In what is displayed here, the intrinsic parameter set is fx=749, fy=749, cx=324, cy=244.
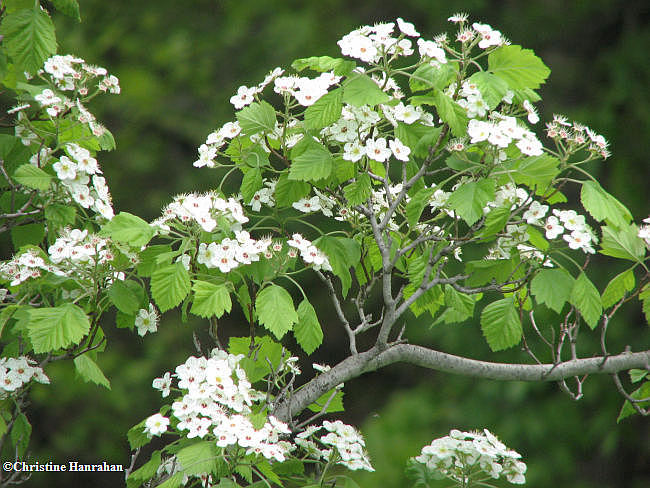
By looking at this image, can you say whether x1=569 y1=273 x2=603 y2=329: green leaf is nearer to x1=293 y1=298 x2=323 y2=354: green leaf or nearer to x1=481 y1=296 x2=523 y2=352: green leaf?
x1=481 y1=296 x2=523 y2=352: green leaf

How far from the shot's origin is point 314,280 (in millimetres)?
5383

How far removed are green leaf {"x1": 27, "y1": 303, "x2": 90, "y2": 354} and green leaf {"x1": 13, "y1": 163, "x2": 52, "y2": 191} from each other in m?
0.29

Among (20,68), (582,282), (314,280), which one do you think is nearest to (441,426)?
(314,280)

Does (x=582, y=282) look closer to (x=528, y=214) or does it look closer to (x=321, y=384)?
(x=528, y=214)

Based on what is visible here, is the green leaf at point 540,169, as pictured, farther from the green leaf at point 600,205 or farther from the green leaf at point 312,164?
the green leaf at point 312,164

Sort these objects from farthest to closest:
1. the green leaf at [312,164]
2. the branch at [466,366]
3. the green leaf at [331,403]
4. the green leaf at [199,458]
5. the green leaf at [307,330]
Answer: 1. the green leaf at [331,403]
2. the branch at [466,366]
3. the green leaf at [307,330]
4. the green leaf at [312,164]
5. the green leaf at [199,458]

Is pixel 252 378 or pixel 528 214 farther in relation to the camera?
pixel 252 378

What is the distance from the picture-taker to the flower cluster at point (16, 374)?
5.60 ft

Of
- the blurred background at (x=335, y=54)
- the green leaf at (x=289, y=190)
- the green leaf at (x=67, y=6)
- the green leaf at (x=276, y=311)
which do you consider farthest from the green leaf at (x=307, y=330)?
the blurred background at (x=335, y=54)

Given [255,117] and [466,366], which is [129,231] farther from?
[466,366]

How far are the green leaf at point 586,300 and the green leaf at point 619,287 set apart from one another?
6.5 inches

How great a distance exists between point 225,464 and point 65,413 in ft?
13.2

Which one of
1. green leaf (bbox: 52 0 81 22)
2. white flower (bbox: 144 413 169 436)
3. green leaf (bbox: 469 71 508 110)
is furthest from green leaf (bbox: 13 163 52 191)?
green leaf (bbox: 469 71 508 110)

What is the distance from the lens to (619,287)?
65.4 inches
